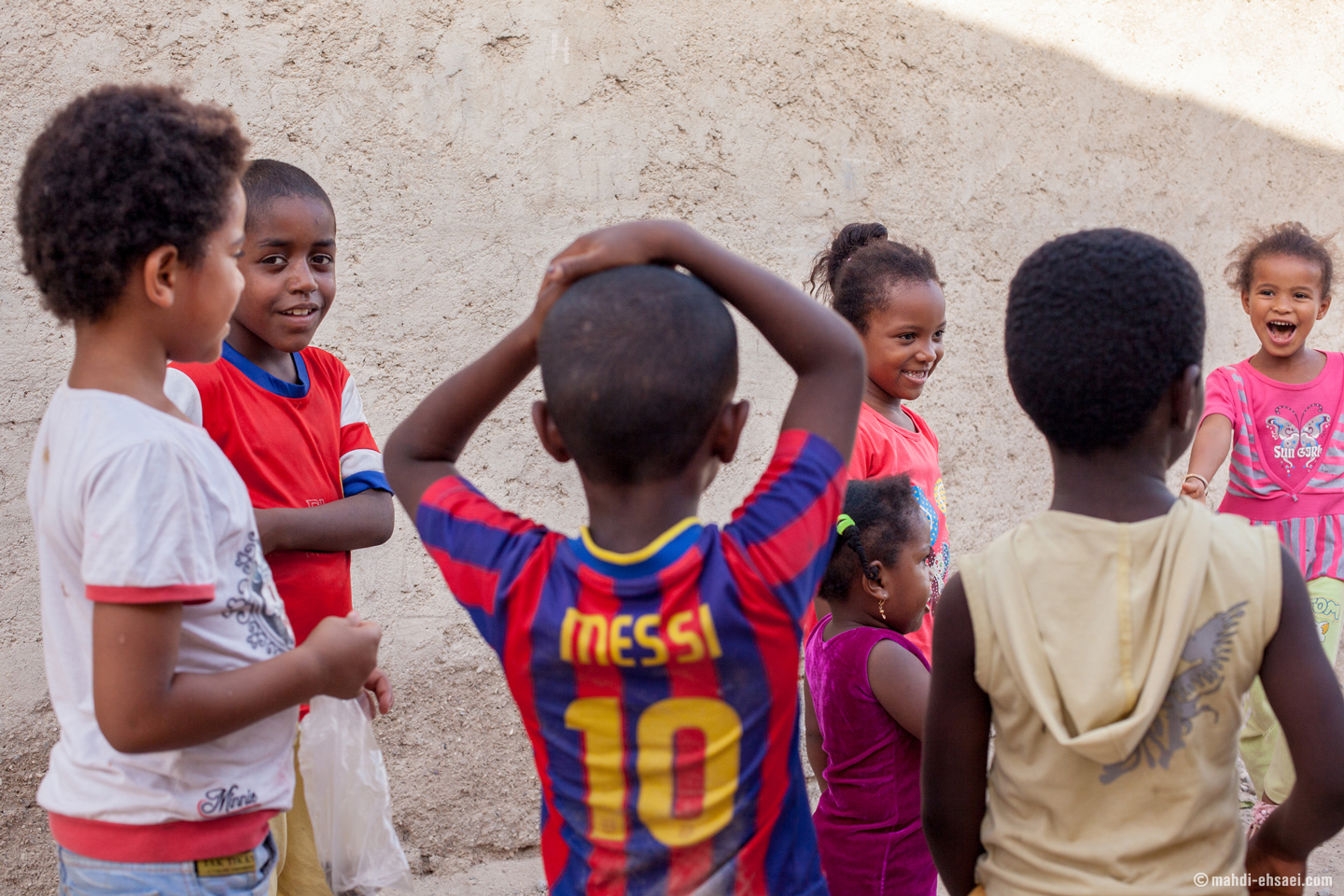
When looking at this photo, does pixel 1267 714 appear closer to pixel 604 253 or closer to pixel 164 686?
pixel 604 253

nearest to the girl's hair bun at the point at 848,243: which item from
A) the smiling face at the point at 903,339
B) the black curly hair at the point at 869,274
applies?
the black curly hair at the point at 869,274

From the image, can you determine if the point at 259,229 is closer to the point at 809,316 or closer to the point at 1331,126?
the point at 809,316

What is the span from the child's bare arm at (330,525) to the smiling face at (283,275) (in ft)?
1.18

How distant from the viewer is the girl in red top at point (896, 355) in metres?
2.46

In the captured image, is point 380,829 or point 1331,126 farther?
point 1331,126

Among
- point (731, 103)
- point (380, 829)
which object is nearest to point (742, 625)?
point (380, 829)

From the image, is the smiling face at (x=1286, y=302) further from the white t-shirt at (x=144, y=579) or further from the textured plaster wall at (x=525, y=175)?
the white t-shirt at (x=144, y=579)

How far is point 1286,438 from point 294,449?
3.08 meters

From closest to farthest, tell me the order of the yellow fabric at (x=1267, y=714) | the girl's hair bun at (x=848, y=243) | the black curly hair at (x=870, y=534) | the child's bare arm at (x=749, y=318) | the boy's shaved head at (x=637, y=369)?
→ the boy's shaved head at (x=637, y=369) → the child's bare arm at (x=749, y=318) → the black curly hair at (x=870, y=534) → the girl's hair bun at (x=848, y=243) → the yellow fabric at (x=1267, y=714)

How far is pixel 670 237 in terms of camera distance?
4.26ft

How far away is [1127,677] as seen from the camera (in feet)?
4.04

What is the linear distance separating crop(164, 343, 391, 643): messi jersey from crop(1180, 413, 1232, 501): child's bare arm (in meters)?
2.55

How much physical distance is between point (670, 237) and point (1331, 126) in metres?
4.31

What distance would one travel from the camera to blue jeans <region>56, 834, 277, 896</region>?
135cm
